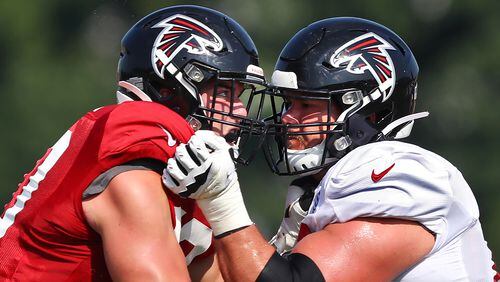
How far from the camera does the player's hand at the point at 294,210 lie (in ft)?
15.7

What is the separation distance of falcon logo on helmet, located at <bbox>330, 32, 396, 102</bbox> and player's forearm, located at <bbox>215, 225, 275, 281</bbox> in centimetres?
104

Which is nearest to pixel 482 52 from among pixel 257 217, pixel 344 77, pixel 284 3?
pixel 284 3

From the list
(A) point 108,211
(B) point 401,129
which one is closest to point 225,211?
(A) point 108,211

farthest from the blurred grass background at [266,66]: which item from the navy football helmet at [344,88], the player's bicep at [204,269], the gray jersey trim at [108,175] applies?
the gray jersey trim at [108,175]

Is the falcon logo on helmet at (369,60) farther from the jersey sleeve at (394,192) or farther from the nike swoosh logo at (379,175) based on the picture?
the nike swoosh logo at (379,175)

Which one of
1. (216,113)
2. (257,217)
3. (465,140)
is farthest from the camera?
(465,140)

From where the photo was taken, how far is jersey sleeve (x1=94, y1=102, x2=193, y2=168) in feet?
12.1

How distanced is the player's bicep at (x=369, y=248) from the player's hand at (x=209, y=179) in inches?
10.9

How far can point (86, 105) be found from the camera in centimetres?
1446

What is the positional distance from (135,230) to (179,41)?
3.92 ft

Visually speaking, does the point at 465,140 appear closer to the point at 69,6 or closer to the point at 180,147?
the point at 69,6

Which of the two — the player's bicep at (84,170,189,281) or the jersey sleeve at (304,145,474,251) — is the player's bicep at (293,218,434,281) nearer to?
the jersey sleeve at (304,145,474,251)

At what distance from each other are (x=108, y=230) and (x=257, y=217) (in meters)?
10.5

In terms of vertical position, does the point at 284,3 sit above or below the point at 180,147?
below
